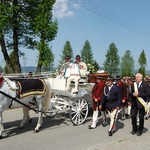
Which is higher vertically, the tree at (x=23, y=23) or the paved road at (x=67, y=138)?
the tree at (x=23, y=23)

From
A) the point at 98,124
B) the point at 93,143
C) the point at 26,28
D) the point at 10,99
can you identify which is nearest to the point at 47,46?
the point at 26,28

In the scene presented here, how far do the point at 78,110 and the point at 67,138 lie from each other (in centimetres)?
180

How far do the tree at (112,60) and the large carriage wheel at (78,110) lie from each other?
5542 cm

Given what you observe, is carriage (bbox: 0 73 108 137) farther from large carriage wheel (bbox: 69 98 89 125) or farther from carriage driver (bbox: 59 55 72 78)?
carriage driver (bbox: 59 55 72 78)

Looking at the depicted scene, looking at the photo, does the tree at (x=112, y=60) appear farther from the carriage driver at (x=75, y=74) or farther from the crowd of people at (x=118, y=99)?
the crowd of people at (x=118, y=99)

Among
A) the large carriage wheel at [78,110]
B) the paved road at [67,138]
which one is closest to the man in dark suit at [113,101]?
the paved road at [67,138]

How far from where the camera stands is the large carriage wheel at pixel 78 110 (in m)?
9.23

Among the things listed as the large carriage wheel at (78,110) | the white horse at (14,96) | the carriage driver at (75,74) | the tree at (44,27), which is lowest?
the large carriage wheel at (78,110)

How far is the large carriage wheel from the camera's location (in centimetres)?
923

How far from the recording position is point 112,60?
65.0m

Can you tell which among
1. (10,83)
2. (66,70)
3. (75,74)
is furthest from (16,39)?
(10,83)

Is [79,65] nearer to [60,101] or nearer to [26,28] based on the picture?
[60,101]

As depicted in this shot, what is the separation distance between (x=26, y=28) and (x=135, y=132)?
37.2 ft

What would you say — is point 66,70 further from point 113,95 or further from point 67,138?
point 67,138
